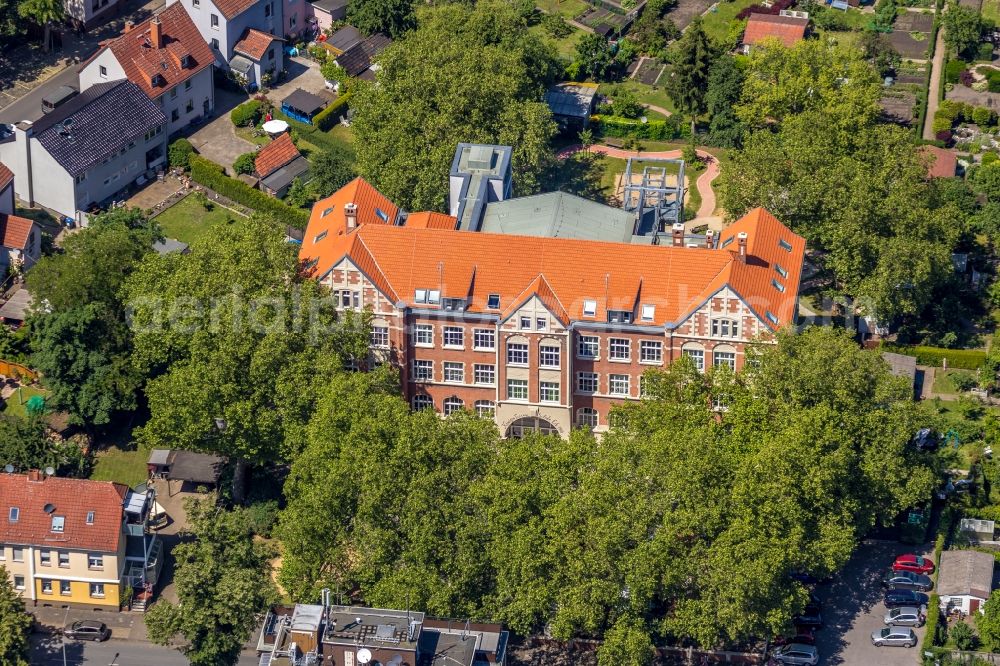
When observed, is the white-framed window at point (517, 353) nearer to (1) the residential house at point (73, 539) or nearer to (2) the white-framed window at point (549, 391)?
(2) the white-framed window at point (549, 391)

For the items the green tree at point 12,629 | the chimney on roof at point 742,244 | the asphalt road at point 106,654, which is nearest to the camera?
the green tree at point 12,629

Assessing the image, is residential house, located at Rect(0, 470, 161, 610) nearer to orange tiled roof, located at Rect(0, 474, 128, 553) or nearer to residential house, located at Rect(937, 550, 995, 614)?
orange tiled roof, located at Rect(0, 474, 128, 553)

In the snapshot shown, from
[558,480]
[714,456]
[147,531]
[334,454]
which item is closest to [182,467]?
[147,531]

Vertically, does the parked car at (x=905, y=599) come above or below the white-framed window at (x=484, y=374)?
below

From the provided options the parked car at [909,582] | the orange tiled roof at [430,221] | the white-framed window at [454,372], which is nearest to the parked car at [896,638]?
the parked car at [909,582]

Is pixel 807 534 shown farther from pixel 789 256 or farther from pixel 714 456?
pixel 789 256

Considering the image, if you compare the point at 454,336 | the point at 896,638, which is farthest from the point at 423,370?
the point at 896,638
